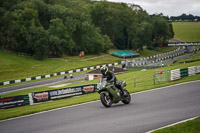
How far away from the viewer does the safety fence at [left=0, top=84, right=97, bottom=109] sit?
818 inches

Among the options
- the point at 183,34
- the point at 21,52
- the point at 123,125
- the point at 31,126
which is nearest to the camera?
the point at 123,125

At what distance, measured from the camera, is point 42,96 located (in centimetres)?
2291

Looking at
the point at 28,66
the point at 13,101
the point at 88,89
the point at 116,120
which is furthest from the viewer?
the point at 28,66

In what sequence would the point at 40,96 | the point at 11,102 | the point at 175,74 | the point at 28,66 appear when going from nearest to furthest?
the point at 11,102, the point at 40,96, the point at 175,74, the point at 28,66

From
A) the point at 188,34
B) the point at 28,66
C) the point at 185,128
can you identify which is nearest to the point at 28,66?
the point at 28,66

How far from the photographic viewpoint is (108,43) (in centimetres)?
9912

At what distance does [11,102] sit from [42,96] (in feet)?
9.49

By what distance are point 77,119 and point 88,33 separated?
8389cm

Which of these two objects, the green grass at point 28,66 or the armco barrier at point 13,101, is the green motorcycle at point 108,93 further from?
the green grass at point 28,66

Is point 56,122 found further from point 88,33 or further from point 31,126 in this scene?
point 88,33

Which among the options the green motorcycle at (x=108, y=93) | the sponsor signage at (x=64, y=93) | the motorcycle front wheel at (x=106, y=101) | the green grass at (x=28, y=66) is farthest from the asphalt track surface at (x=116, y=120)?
the green grass at (x=28, y=66)

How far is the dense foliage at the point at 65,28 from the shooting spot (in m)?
74.7

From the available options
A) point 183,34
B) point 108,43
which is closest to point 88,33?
point 108,43

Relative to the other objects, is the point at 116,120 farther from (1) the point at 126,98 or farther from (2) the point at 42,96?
(2) the point at 42,96
